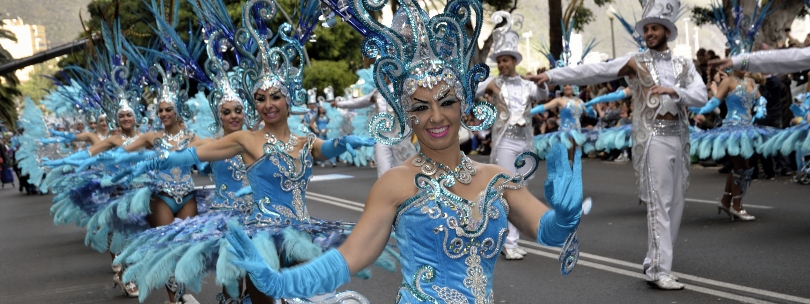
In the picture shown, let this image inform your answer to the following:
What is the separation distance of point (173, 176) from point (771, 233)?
5.81m

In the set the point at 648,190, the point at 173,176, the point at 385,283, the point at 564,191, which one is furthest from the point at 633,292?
the point at 564,191

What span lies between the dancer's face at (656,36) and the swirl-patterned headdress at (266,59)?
2.76 meters

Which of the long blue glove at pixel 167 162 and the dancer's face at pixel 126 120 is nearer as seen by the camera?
the long blue glove at pixel 167 162

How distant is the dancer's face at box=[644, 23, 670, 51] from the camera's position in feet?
25.7

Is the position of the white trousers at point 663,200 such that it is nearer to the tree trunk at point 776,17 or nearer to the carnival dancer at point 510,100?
the carnival dancer at point 510,100

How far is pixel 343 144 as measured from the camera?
6352 mm

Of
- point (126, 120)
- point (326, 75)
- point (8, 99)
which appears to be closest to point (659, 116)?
point (126, 120)

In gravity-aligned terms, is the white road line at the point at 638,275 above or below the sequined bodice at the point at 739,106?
below

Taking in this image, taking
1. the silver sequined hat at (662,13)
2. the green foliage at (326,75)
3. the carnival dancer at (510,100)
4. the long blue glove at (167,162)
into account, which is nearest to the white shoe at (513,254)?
the carnival dancer at (510,100)

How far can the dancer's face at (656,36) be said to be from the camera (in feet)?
25.7

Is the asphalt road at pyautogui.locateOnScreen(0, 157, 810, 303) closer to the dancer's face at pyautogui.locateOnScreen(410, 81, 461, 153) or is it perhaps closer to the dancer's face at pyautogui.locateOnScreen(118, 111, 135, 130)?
the dancer's face at pyautogui.locateOnScreen(118, 111, 135, 130)

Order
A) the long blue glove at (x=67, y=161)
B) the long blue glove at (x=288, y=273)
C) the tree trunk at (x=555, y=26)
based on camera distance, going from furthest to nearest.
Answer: the tree trunk at (x=555, y=26), the long blue glove at (x=67, y=161), the long blue glove at (x=288, y=273)

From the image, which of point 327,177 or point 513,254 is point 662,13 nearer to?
point 513,254

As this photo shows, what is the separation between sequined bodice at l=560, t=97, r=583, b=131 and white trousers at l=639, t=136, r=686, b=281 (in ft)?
30.0
